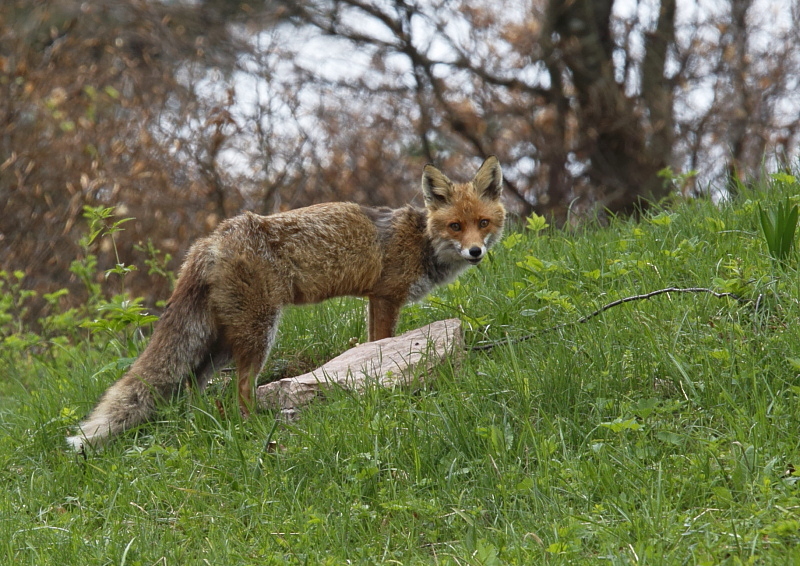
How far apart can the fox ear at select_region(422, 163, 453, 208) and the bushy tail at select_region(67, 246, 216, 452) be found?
2.13 m

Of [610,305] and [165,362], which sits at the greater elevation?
[610,305]

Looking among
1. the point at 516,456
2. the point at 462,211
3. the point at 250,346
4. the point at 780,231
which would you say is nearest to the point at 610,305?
the point at 780,231

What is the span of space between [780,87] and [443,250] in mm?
11245

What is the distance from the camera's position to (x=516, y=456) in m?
4.32

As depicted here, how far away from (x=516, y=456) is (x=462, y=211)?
2936 millimetres

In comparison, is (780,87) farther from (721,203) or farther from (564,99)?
(721,203)

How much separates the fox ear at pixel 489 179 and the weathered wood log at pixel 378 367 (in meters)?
1.75

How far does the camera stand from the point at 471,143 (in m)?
15.3

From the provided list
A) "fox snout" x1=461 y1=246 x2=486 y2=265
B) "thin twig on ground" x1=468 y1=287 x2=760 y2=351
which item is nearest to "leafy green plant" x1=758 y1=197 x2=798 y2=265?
"thin twig on ground" x1=468 y1=287 x2=760 y2=351

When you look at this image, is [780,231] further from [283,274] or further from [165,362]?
[165,362]

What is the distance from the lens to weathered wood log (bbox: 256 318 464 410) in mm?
5188

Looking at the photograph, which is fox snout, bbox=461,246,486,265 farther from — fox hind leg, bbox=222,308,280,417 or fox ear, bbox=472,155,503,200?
fox hind leg, bbox=222,308,280,417

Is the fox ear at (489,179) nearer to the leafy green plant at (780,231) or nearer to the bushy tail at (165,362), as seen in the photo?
the leafy green plant at (780,231)

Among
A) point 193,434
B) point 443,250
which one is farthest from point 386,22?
point 193,434
